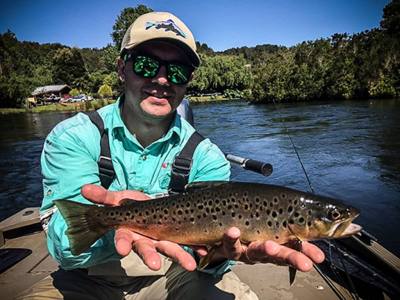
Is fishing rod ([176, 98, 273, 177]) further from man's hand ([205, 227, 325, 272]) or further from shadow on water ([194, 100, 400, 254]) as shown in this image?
shadow on water ([194, 100, 400, 254])

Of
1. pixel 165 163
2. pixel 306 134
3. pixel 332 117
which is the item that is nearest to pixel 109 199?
pixel 165 163

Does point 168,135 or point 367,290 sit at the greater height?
point 168,135

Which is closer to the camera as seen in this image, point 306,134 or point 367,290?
point 367,290

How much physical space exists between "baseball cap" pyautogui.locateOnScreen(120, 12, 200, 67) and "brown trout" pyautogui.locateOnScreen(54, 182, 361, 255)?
1.24m

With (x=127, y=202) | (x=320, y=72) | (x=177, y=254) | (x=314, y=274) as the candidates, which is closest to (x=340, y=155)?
(x=314, y=274)

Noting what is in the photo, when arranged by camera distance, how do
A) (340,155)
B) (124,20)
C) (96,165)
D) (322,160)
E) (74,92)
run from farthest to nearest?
(74,92) < (124,20) < (340,155) < (322,160) < (96,165)

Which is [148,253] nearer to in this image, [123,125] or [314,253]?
[314,253]

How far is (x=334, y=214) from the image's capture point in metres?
2.43

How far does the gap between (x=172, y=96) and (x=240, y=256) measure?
1.38 m

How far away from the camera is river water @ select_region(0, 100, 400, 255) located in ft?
33.4

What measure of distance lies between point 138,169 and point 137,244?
0.81 m

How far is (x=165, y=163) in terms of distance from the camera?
10.0 feet

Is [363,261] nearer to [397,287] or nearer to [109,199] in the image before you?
[397,287]

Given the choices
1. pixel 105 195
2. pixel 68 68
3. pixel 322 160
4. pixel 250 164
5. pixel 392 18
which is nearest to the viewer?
pixel 105 195
